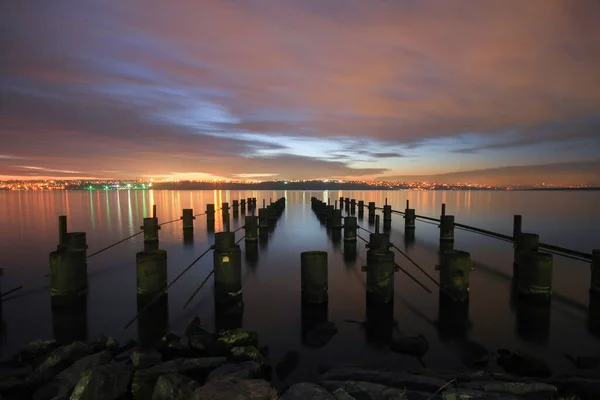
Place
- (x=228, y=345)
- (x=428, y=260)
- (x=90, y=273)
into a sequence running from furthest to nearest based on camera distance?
(x=428, y=260) → (x=90, y=273) → (x=228, y=345)

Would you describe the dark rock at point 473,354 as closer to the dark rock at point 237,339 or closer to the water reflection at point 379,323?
the water reflection at point 379,323

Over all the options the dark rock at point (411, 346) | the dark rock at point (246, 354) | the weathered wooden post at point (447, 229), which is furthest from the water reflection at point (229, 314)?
the weathered wooden post at point (447, 229)

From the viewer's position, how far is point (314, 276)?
9352 mm

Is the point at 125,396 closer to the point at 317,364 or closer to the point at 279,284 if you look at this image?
the point at 317,364

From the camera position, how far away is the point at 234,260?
930cm

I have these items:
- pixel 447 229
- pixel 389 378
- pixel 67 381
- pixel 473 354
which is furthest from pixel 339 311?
pixel 447 229

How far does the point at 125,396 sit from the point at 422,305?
7.85 m

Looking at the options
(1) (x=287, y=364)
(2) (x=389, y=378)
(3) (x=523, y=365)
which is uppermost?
(2) (x=389, y=378)

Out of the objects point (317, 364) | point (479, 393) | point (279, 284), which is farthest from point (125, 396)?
point (279, 284)

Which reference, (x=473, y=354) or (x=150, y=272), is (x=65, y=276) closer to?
(x=150, y=272)

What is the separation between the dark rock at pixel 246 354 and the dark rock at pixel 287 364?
0.46 m

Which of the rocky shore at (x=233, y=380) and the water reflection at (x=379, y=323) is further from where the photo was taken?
the water reflection at (x=379, y=323)

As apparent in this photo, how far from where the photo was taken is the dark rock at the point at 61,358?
20.1ft

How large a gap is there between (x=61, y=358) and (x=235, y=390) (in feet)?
12.3
